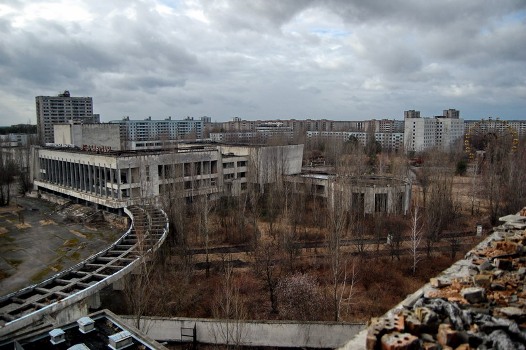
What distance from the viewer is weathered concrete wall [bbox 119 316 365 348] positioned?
475 inches

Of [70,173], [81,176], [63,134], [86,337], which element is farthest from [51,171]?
[86,337]

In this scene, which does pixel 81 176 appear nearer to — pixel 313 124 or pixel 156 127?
pixel 156 127

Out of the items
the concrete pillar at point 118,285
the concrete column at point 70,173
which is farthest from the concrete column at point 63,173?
the concrete pillar at point 118,285

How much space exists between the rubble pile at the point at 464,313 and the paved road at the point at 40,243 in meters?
16.6

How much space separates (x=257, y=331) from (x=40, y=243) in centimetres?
1615

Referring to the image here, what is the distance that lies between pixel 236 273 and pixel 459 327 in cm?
1483

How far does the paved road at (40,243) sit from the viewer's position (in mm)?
18062

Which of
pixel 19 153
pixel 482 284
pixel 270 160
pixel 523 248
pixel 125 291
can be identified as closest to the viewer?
pixel 482 284

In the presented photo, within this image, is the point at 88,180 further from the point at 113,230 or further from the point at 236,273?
the point at 236,273

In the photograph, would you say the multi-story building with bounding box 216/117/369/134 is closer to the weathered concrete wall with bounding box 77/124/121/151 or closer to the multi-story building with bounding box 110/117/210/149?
the multi-story building with bounding box 110/117/210/149

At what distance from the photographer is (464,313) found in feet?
14.1

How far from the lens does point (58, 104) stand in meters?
69.3

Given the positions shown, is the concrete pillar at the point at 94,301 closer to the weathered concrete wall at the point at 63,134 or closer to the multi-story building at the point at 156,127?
the weathered concrete wall at the point at 63,134

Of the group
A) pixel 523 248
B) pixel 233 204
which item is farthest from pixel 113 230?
pixel 523 248
